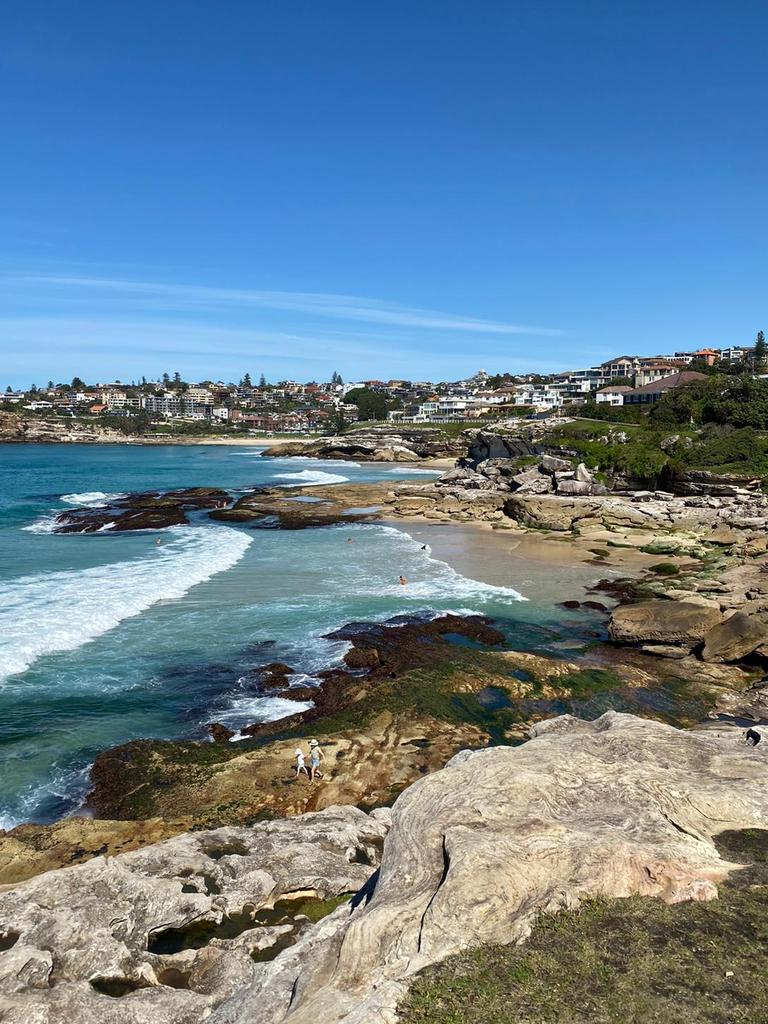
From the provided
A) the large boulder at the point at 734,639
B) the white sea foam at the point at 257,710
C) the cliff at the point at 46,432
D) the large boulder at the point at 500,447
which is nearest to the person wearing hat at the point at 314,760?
the white sea foam at the point at 257,710

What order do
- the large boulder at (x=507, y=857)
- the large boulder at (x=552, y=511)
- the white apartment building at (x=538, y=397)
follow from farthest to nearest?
the white apartment building at (x=538, y=397) → the large boulder at (x=552, y=511) → the large boulder at (x=507, y=857)

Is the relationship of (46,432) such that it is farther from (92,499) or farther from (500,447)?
(500,447)

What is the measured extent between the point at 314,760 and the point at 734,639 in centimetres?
1411

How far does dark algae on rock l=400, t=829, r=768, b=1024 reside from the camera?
19.2 feet

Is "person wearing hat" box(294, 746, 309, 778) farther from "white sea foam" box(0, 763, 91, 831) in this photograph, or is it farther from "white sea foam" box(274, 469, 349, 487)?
"white sea foam" box(274, 469, 349, 487)

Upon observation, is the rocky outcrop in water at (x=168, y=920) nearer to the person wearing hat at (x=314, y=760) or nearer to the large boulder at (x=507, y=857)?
the large boulder at (x=507, y=857)

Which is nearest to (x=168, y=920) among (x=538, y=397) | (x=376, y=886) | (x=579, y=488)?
(x=376, y=886)

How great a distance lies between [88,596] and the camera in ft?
88.2

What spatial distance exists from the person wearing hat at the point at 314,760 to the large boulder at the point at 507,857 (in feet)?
13.9

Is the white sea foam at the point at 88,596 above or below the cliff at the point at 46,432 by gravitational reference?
below

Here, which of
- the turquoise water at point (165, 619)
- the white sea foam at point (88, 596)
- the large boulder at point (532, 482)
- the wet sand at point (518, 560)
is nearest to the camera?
the turquoise water at point (165, 619)

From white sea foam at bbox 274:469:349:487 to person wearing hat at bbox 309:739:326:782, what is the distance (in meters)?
57.4

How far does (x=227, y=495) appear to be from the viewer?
64.1m

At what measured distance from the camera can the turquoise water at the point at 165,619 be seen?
52.0 ft
